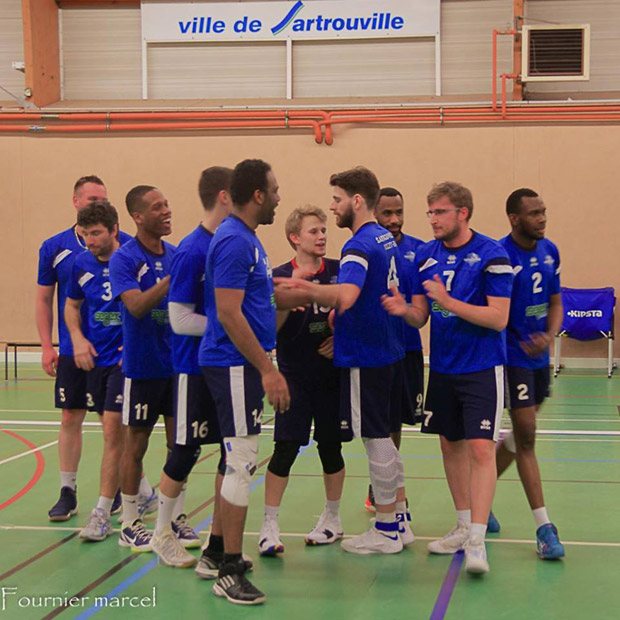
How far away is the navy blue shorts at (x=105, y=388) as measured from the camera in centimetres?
573

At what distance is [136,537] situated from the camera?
5336mm

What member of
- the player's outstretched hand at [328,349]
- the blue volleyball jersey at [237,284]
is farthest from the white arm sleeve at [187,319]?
the player's outstretched hand at [328,349]

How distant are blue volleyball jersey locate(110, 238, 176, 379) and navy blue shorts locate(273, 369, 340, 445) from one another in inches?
28.1

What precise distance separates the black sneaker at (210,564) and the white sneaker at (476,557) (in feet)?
3.62

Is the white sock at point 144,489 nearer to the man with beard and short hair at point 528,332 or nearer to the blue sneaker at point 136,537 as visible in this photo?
the blue sneaker at point 136,537

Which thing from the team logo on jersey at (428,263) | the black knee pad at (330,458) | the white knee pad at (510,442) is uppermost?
the team logo on jersey at (428,263)

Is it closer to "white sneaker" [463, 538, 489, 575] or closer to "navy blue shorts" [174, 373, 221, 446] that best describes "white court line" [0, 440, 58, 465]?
"navy blue shorts" [174, 373, 221, 446]

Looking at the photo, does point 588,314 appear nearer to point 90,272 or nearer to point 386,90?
point 386,90

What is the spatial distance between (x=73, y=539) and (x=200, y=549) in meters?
0.78

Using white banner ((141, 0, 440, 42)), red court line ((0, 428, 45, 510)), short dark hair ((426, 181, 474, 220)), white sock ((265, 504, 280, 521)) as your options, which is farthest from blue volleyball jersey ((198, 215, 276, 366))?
white banner ((141, 0, 440, 42))

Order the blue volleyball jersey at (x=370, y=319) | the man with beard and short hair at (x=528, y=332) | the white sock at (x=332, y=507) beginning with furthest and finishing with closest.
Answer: the white sock at (x=332, y=507) < the man with beard and short hair at (x=528, y=332) < the blue volleyball jersey at (x=370, y=319)

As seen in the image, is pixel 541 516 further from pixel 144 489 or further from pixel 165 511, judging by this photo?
pixel 144 489

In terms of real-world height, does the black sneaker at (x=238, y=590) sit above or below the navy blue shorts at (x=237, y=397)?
below

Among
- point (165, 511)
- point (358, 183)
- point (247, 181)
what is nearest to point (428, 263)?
point (358, 183)
